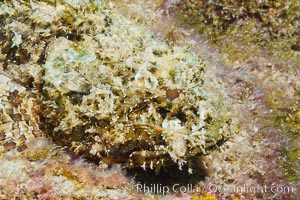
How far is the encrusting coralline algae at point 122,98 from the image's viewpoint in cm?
358

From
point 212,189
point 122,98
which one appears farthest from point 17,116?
point 212,189

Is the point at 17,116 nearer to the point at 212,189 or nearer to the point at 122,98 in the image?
the point at 122,98

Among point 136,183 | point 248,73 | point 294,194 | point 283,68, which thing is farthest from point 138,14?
point 294,194

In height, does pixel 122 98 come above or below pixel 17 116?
above

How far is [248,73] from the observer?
5406 mm

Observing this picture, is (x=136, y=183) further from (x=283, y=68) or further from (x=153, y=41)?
(x=283, y=68)

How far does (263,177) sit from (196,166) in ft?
2.54

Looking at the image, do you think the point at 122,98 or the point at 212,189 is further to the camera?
the point at 212,189

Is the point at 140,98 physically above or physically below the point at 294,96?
below

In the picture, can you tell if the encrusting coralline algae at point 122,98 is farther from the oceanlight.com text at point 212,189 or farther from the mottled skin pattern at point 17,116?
the oceanlight.com text at point 212,189

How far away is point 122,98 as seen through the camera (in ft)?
11.8

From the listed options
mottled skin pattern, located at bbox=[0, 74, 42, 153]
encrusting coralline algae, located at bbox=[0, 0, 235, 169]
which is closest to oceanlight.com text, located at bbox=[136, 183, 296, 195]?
encrusting coralline algae, located at bbox=[0, 0, 235, 169]

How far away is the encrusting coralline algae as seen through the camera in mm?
3580

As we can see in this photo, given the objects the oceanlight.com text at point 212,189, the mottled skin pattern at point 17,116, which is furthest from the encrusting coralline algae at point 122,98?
the oceanlight.com text at point 212,189
